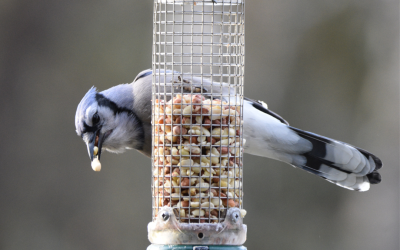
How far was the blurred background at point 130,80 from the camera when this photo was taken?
5484 millimetres

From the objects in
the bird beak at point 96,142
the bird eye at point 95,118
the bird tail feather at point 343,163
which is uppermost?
the bird eye at point 95,118

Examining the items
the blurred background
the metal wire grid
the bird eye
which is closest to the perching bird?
the bird eye

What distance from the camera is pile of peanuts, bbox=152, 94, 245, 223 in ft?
7.20

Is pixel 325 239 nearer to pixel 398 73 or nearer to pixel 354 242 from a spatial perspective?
pixel 354 242

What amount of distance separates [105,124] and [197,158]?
2.52 feet

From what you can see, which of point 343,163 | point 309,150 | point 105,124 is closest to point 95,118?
point 105,124

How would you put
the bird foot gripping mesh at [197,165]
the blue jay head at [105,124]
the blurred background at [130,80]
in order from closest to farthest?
the bird foot gripping mesh at [197,165]
the blue jay head at [105,124]
the blurred background at [130,80]

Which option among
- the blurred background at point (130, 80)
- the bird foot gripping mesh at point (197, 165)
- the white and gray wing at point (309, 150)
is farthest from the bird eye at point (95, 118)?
the blurred background at point (130, 80)

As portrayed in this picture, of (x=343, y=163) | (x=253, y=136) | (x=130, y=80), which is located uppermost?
(x=130, y=80)

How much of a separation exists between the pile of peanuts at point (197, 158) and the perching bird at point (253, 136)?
0.32 m

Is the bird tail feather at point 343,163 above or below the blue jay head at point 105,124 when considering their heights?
below

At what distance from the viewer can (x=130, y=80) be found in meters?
5.71

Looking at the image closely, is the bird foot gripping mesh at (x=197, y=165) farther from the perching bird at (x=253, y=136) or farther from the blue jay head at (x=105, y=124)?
the blue jay head at (x=105, y=124)

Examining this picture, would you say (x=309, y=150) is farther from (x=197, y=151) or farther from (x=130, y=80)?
(x=130, y=80)
